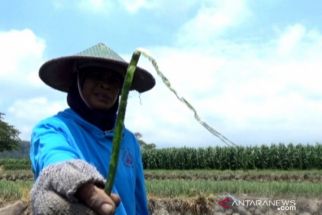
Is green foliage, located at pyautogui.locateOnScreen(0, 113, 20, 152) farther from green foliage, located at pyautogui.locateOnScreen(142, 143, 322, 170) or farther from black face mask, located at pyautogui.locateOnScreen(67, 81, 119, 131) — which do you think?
black face mask, located at pyautogui.locateOnScreen(67, 81, 119, 131)

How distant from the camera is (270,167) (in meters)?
25.0

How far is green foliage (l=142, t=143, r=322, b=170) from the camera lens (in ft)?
80.0

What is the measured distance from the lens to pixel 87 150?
5.01 ft

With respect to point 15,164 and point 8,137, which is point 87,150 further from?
point 8,137

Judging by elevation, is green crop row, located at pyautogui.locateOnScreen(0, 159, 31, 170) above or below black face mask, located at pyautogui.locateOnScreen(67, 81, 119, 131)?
above

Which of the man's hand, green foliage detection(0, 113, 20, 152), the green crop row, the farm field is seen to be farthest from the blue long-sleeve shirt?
green foliage detection(0, 113, 20, 152)

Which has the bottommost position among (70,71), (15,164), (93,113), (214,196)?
(214,196)

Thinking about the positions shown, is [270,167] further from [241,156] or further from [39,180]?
[39,180]

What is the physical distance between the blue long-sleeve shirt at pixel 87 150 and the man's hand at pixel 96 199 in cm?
10

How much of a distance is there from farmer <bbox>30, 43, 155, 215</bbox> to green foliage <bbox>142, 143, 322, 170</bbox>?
20.7 metres

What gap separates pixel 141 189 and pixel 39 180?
0.64 metres

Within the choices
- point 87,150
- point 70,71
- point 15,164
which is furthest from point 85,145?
point 15,164

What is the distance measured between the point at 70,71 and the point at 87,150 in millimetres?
322

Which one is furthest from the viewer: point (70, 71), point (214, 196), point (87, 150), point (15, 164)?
point (15, 164)
